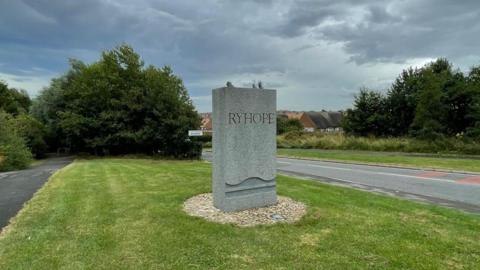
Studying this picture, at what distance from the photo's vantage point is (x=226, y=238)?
17.2 ft

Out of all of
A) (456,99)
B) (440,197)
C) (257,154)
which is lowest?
(440,197)

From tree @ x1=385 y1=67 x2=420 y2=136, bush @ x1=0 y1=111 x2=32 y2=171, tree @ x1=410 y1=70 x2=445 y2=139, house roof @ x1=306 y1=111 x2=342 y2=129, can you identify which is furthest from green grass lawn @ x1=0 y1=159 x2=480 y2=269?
house roof @ x1=306 y1=111 x2=342 y2=129

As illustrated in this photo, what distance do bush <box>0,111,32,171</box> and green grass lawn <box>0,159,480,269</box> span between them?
15.5 metres

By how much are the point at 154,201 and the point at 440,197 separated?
7739mm

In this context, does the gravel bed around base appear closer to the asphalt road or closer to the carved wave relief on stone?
the carved wave relief on stone

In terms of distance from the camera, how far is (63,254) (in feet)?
15.0

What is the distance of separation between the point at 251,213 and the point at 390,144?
24556 millimetres

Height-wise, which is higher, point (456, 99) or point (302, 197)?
point (456, 99)

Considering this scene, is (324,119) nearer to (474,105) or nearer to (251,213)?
(474,105)

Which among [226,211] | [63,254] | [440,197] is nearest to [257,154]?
[226,211]

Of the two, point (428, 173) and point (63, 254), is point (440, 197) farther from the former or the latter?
point (63, 254)

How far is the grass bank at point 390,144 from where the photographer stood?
24.3m

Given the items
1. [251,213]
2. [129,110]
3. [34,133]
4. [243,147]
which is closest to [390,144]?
[129,110]

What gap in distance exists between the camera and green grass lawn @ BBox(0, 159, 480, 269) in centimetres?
439
